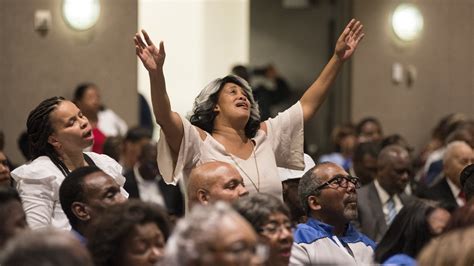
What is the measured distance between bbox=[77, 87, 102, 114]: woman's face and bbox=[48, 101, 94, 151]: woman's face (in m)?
3.33

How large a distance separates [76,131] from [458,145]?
3150 millimetres

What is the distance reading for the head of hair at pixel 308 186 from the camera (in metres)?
4.86

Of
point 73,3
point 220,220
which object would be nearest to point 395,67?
point 73,3

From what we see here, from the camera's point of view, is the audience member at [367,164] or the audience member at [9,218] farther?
the audience member at [367,164]

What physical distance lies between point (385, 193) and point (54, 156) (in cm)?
276

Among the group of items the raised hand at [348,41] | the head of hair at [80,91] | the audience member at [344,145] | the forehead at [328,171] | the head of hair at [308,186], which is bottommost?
the audience member at [344,145]

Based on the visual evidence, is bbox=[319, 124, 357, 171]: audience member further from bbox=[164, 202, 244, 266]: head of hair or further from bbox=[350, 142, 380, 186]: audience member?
bbox=[164, 202, 244, 266]: head of hair

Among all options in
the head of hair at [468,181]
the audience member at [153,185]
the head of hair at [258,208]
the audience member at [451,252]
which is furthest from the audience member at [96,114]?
the audience member at [451,252]

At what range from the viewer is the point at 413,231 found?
4.61 m

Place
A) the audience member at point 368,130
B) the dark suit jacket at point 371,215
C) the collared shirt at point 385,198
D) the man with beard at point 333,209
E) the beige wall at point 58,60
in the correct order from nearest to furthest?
1. the man with beard at point 333,209
2. the dark suit jacket at point 371,215
3. the collared shirt at point 385,198
4. the beige wall at point 58,60
5. the audience member at point 368,130

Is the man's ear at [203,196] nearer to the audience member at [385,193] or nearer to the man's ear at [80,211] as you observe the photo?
the man's ear at [80,211]

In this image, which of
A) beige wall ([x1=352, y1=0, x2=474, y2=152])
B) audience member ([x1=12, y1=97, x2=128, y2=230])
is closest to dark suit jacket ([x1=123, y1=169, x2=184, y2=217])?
audience member ([x1=12, y1=97, x2=128, y2=230])

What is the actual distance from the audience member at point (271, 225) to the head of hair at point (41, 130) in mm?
1233

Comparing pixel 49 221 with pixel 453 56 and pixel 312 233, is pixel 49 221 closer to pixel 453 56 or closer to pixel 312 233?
pixel 312 233
